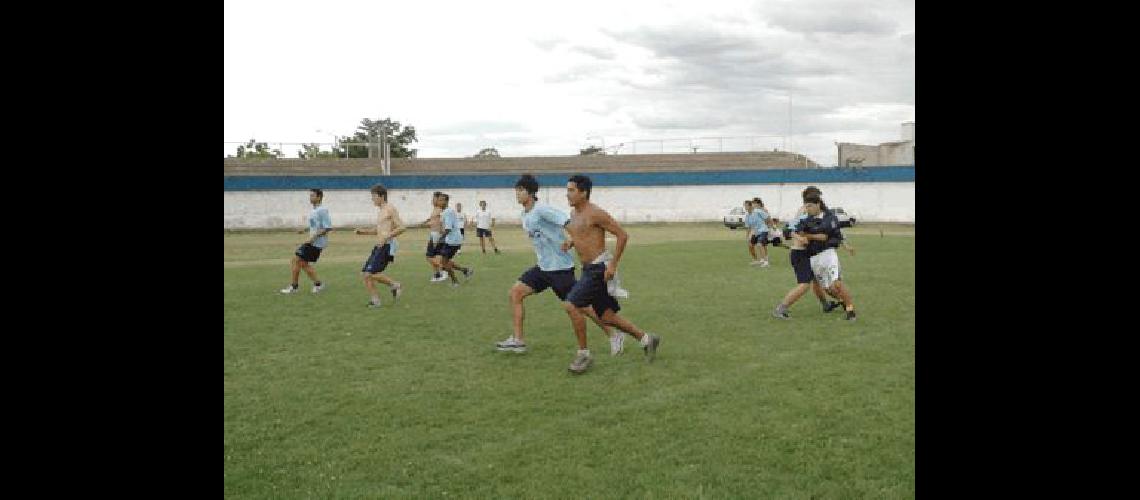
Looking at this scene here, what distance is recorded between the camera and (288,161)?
5275cm

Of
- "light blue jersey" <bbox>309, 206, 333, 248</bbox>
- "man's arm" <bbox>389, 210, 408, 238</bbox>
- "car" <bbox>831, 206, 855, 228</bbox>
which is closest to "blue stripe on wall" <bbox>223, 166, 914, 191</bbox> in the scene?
"car" <bbox>831, 206, 855, 228</bbox>

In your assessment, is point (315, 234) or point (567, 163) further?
point (567, 163)

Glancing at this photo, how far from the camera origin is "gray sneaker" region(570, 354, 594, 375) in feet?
25.1

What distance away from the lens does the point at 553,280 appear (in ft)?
28.7

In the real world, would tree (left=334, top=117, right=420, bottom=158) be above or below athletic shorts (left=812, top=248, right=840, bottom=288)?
above

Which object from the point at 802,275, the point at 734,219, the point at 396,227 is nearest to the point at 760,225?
the point at 802,275

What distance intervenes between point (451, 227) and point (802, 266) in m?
7.45

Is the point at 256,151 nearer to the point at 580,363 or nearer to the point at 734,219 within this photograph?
the point at 734,219

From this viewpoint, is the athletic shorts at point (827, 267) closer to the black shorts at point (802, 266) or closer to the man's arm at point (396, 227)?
the black shorts at point (802, 266)

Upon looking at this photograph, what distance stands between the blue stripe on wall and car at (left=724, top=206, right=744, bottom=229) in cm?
381

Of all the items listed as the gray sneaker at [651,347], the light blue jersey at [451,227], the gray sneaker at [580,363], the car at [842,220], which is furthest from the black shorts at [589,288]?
the light blue jersey at [451,227]

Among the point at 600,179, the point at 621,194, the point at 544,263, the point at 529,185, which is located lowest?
the point at 544,263

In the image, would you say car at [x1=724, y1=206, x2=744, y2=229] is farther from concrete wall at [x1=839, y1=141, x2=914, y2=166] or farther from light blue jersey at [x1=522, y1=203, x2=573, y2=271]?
light blue jersey at [x1=522, y1=203, x2=573, y2=271]
